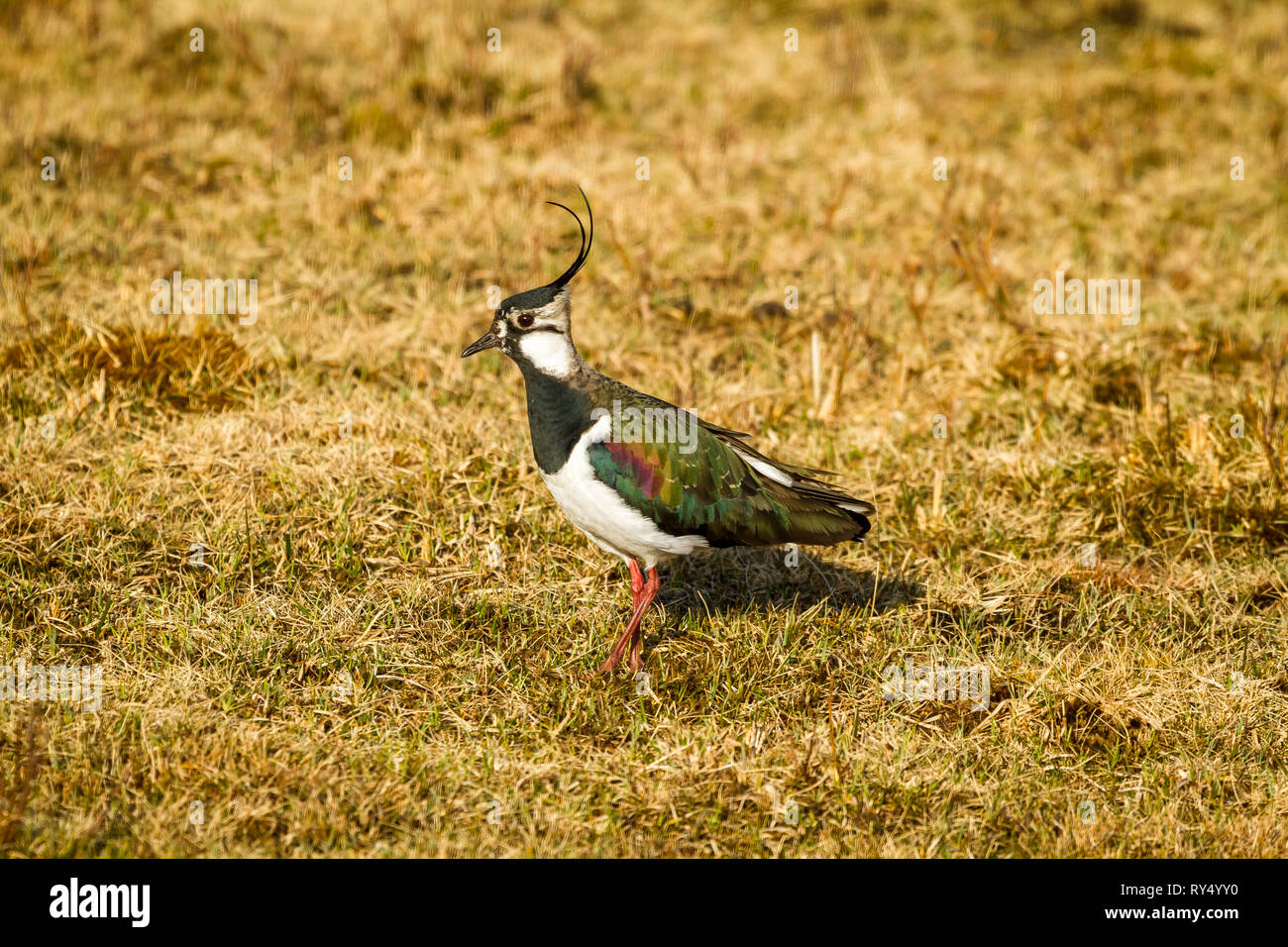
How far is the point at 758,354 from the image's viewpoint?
6.83 meters

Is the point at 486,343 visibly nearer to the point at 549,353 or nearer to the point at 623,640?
the point at 549,353

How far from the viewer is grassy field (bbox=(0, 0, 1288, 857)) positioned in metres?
4.01

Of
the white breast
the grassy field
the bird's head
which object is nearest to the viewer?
the grassy field

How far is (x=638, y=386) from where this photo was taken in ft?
21.3

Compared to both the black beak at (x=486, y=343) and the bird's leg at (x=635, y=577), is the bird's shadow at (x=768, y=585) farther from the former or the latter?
the black beak at (x=486, y=343)

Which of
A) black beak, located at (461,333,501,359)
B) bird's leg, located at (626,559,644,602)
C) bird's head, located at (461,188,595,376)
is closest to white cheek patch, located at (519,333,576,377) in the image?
bird's head, located at (461,188,595,376)

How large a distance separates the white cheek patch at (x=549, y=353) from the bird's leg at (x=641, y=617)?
2.91 ft

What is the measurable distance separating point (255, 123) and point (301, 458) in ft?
14.1

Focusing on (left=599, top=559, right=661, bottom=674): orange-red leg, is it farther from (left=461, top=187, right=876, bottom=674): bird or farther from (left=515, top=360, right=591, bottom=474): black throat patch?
(left=515, top=360, right=591, bottom=474): black throat patch

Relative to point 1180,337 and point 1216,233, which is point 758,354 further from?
point 1216,233

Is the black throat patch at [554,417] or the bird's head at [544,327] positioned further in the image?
the bird's head at [544,327]

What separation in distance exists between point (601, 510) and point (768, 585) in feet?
4.10

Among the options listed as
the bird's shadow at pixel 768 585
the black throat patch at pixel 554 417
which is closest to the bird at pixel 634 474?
the black throat patch at pixel 554 417

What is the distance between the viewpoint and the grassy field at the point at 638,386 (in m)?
4.01
